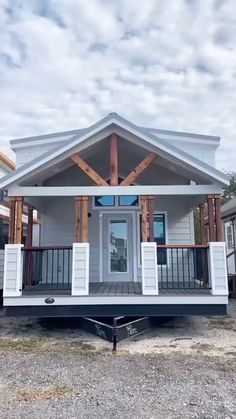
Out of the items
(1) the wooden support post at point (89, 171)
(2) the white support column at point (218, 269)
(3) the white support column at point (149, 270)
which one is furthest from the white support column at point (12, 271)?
(2) the white support column at point (218, 269)

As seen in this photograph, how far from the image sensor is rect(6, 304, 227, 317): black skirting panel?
707cm

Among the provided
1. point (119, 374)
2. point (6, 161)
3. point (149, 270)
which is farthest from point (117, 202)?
point (119, 374)

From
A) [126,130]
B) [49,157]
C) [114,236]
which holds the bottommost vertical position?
[114,236]

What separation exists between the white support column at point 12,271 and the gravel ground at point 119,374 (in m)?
0.89

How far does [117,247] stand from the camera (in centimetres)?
1003

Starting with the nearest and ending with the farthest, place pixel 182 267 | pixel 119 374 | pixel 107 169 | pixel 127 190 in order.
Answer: pixel 119 374 < pixel 127 190 < pixel 182 267 < pixel 107 169

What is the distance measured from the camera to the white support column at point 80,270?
7.14 meters

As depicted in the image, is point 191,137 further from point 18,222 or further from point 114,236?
point 18,222

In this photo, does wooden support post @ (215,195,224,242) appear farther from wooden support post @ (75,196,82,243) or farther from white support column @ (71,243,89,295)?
wooden support post @ (75,196,82,243)

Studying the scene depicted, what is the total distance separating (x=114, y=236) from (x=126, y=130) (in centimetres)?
344

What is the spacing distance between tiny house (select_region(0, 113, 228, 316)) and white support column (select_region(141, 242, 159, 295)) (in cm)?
2

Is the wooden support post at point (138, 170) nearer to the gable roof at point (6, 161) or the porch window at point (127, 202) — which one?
the porch window at point (127, 202)

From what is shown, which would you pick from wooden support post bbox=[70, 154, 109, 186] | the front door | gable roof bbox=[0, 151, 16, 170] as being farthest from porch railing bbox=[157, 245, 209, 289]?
gable roof bbox=[0, 151, 16, 170]

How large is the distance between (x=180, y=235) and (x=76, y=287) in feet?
13.7
